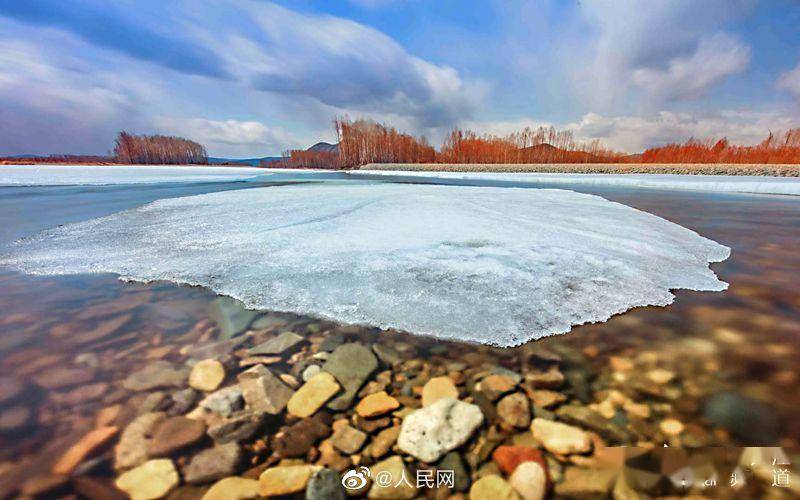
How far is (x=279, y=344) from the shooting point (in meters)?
1.16

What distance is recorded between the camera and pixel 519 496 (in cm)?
66

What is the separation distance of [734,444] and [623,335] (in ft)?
1.58

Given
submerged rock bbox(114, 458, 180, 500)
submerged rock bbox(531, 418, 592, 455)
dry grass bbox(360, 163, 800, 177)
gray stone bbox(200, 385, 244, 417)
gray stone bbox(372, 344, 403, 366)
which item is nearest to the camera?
submerged rock bbox(114, 458, 180, 500)

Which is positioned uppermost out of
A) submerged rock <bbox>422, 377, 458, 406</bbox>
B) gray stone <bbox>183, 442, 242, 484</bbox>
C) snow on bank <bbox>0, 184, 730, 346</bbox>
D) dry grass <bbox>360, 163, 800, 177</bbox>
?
dry grass <bbox>360, 163, 800, 177</bbox>

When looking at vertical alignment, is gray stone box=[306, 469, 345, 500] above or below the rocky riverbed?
below

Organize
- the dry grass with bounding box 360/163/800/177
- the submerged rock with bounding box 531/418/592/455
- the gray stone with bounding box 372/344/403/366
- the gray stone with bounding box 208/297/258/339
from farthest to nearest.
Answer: the dry grass with bounding box 360/163/800/177 → the gray stone with bounding box 208/297/258/339 → the gray stone with bounding box 372/344/403/366 → the submerged rock with bounding box 531/418/592/455

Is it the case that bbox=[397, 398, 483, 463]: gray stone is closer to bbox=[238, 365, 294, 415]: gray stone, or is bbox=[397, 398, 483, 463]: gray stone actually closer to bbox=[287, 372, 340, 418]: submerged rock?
bbox=[287, 372, 340, 418]: submerged rock

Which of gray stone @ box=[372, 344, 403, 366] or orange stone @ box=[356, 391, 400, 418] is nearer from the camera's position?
orange stone @ box=[356, 391, 400, 418]

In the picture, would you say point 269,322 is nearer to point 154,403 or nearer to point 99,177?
point 154,403

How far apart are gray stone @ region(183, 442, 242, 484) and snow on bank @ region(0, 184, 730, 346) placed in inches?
23.5

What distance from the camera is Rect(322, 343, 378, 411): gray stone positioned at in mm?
929

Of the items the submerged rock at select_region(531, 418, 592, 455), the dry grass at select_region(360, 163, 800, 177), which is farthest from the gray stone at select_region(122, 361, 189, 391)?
the dry grass at select_region(360, 163, 800, 177)

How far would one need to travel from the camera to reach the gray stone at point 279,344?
3.67 ft

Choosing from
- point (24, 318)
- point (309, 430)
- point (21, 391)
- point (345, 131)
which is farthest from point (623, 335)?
point (345, 131)
